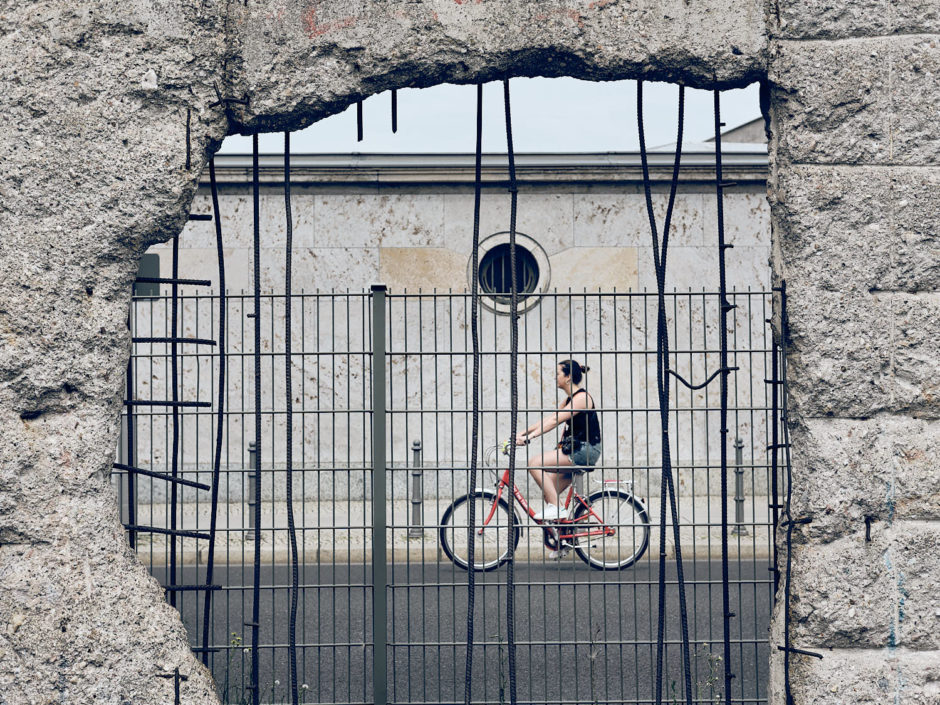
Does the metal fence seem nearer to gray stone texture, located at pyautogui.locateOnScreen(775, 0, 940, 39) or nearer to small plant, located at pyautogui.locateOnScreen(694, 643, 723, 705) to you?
small plant, located at pyautogui.locateOnScreen(694, 643, 723, 705)

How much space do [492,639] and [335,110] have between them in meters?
4.14

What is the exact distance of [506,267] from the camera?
12.6 metres

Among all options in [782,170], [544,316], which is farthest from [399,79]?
[544,316]

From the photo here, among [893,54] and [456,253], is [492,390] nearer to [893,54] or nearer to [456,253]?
[456,253]

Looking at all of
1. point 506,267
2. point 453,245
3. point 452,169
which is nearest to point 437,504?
point 453,245

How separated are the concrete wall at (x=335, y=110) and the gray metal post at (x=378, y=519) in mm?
1748

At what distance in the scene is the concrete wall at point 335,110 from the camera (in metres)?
2.60

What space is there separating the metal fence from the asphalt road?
0.03 m

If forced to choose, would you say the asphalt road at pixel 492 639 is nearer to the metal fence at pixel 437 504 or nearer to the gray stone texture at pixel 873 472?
the metal fence at pixel 437 504

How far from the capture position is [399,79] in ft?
9.22

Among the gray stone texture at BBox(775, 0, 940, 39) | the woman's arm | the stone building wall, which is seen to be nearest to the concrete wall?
the gray stone texture at BBox(775, 0, 940, 39)

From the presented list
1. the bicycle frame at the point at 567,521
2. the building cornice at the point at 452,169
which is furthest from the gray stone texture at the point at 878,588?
the building cornice at the point at 452,169

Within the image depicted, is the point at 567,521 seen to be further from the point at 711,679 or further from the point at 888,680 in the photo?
the point at 888,680

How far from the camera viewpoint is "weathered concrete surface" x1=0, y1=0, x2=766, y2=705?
2.59 metres
